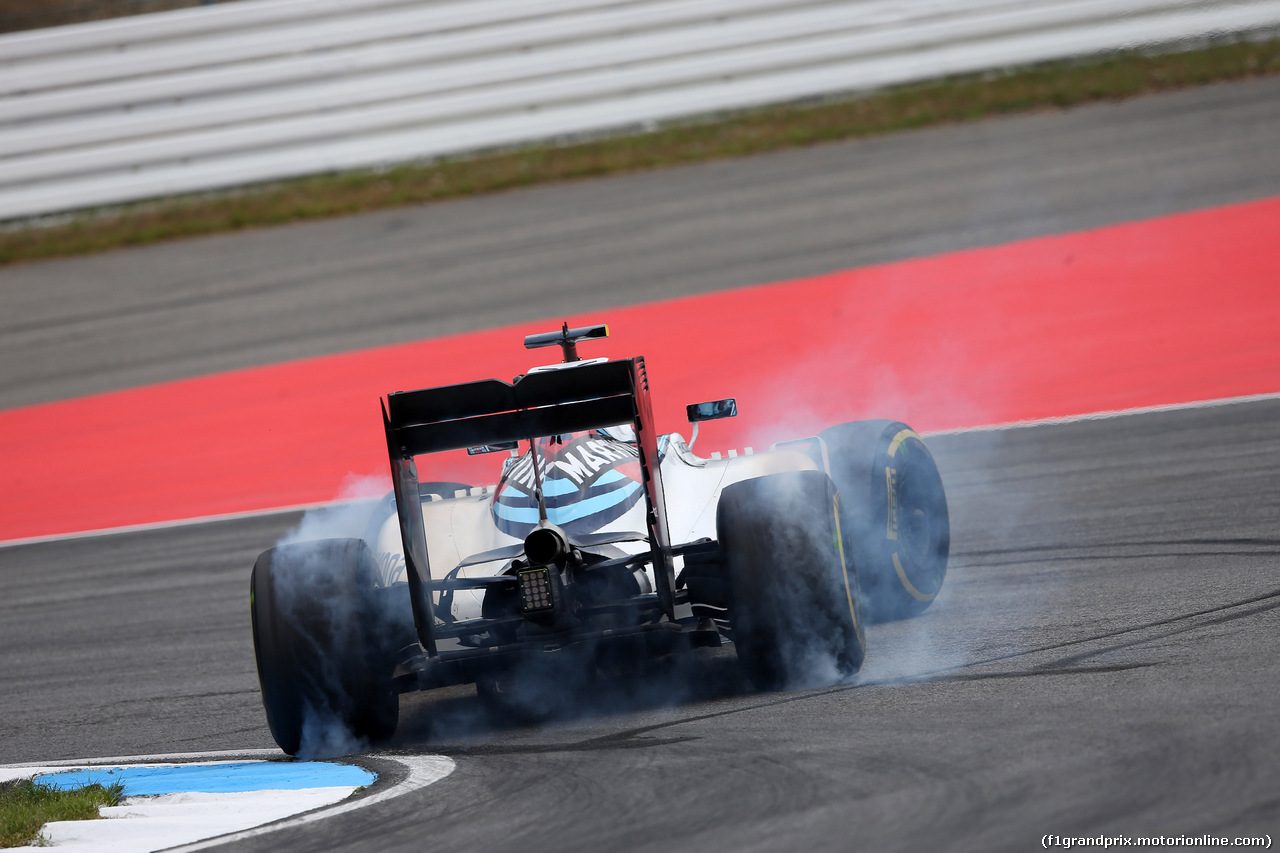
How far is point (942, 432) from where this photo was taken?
1035cm

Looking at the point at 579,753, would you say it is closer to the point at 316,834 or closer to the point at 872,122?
the point at 316,834

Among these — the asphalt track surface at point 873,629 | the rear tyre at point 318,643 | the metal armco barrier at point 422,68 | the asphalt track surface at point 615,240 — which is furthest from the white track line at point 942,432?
the metal armco barrier at point 422,68

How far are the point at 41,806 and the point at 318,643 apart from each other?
1.04m

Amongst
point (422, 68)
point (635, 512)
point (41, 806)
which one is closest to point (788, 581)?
point (635, 512)

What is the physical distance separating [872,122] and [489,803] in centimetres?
1506

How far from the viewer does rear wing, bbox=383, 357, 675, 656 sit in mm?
5215

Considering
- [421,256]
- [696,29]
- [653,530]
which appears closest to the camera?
[653,530]

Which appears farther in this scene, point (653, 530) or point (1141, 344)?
point (1141, 344)

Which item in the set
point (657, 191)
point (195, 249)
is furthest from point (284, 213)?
point (657, 191)

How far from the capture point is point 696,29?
17969mm

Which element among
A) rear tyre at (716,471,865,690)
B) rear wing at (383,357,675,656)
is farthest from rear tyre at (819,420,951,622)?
rear wing at (383,357,675,656)

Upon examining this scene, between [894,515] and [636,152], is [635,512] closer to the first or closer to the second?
[894,515]

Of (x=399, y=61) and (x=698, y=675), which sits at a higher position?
(x=399, y=61)

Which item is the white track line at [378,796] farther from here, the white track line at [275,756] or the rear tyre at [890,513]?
the rear tyre at [890,513]
